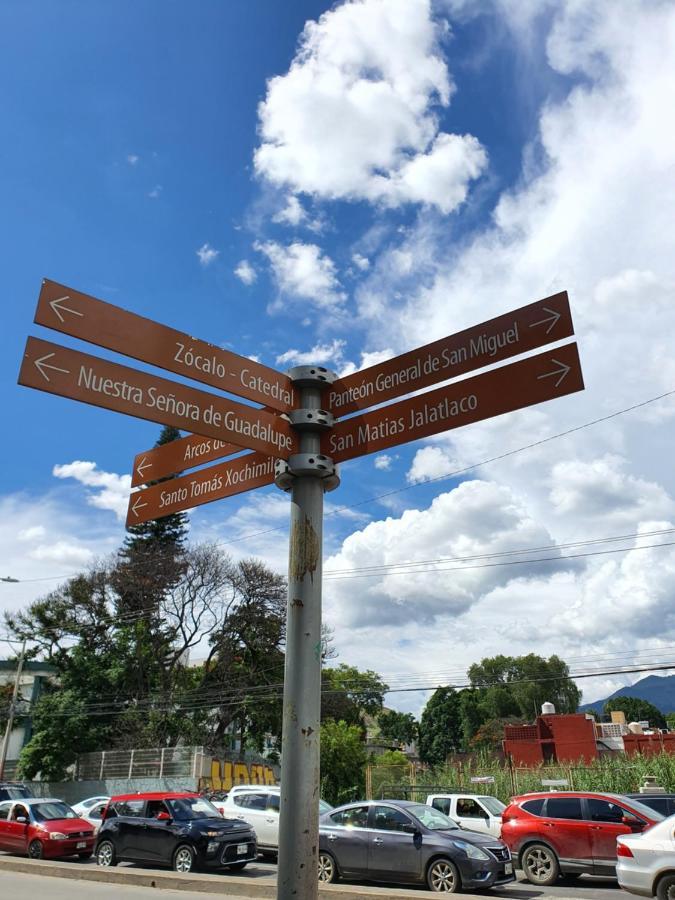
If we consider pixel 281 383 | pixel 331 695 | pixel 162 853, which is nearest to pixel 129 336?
pixel 281 383

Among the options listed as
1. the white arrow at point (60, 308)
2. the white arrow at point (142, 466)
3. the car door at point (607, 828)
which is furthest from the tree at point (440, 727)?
the white arrow at point (60, 308)

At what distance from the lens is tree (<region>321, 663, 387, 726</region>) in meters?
43.8

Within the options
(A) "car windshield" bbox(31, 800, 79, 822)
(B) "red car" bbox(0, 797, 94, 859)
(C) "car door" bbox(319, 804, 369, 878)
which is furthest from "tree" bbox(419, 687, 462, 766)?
(C) "car door" bbox(319, 804, 369, 878)

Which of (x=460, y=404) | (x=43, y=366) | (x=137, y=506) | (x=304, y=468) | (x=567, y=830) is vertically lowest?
(x=567, y=830)

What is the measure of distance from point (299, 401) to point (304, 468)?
542mm

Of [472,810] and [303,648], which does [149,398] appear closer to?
[303,648]

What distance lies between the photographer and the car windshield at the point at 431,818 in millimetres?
13070

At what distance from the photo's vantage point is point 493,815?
1661 centimetres

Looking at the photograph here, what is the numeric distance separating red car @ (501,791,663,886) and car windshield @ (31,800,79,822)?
1122cm

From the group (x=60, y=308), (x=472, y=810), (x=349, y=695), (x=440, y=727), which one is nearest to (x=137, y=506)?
(x=60, y=308)

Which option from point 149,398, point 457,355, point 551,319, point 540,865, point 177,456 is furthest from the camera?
point 540,865

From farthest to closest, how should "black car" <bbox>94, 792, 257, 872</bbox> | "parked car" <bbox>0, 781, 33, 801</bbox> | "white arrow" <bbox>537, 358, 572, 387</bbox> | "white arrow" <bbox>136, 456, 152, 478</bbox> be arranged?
"parked car" <bbox>0, 781, 33, 801</bbox> < "black car" <bbox>94, 792, 257, 872</bbox> < "white arrow" <bbox>136, 456, 152, 478</bbox> < "white arrow" <bbox>537, 358, 572, 387</bbox>

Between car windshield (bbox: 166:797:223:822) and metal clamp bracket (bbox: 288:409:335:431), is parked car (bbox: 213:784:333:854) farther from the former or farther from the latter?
metal clamp bracket (bbox: 288:409:335:431)

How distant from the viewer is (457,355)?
4.30m
